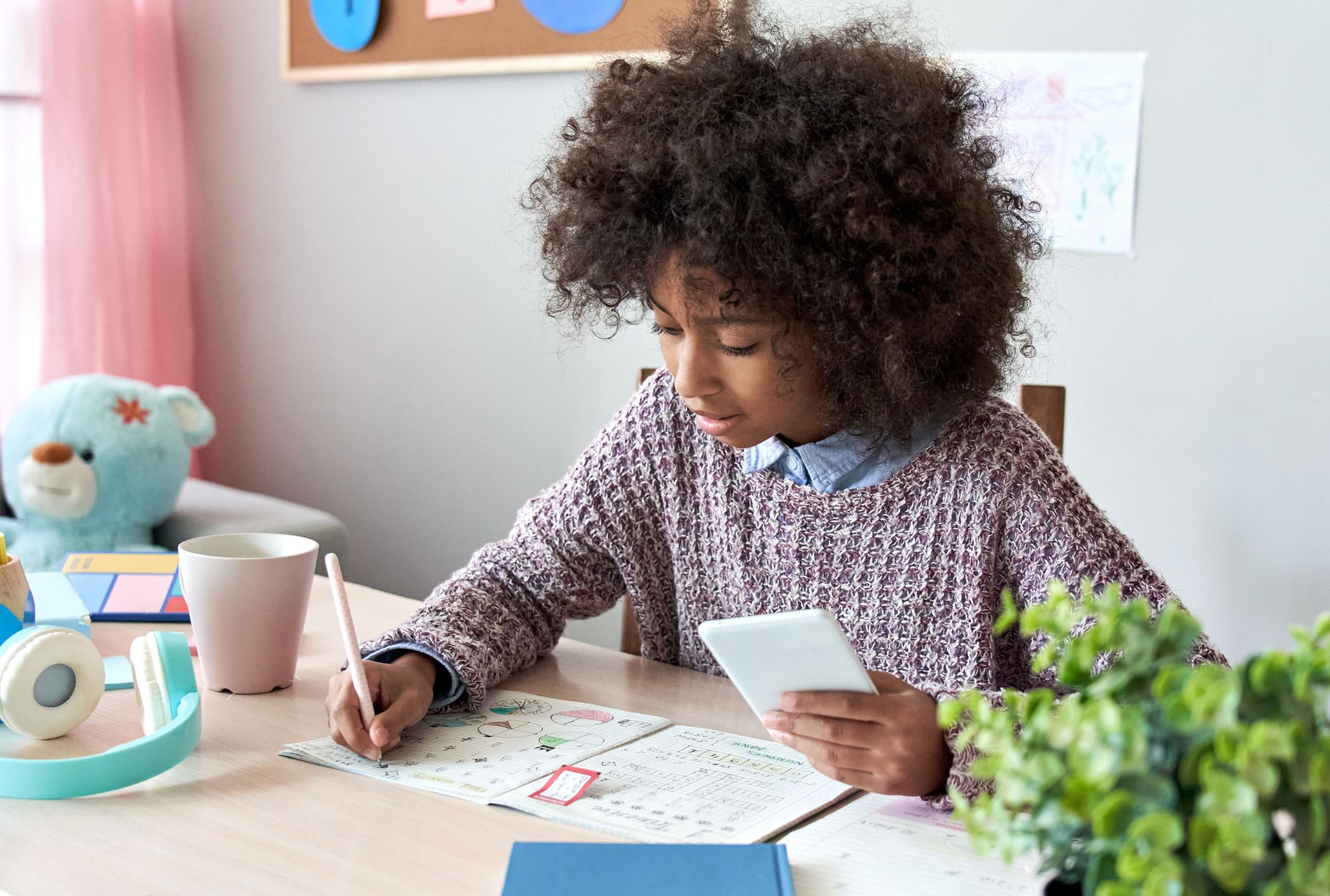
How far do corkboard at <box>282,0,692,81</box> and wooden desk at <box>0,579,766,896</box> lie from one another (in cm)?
127

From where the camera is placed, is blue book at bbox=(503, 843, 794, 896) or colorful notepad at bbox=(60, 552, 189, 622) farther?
colorful notepad at bbox=(60, 552, 189, 622)

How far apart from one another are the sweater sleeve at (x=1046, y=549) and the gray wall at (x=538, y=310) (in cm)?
66

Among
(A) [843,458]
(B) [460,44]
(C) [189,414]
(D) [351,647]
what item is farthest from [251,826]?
(B) [460,44]

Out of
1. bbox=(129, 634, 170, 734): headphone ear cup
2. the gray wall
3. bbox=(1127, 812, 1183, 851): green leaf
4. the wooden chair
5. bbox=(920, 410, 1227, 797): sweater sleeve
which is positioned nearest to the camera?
bbox=(1127, 812, 1183, 851): green leaf

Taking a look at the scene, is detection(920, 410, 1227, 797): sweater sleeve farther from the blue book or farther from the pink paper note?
the pink paper note

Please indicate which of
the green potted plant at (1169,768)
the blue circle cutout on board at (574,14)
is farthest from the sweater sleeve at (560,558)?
the blue circle cutout on board at (574,14)

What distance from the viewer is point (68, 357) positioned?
7.86ft

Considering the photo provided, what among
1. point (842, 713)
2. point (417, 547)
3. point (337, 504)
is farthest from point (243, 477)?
point (842, 713)

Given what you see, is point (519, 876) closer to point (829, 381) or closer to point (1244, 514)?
point (829, 381)

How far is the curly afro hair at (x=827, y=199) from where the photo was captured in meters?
0.90

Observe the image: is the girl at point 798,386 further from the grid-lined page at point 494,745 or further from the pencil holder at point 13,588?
the pencil holder at point 13,588

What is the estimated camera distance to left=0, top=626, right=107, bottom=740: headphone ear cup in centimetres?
81

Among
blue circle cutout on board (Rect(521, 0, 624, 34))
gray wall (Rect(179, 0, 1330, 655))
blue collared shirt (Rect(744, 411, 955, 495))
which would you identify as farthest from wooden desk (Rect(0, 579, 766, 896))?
blue circle cutout on board (Rect(521, 0, 624, 34))

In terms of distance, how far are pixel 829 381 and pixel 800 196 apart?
6.6 inches
